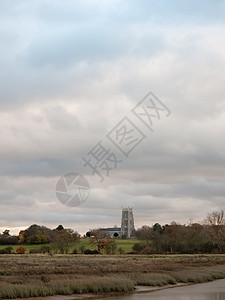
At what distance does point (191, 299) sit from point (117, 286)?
732cm

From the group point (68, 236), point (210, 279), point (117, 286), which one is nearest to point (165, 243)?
point (68, 236)

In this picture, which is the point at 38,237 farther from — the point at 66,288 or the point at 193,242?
the point at 66,288

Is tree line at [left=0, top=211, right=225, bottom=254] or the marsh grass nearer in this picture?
the marsh grass

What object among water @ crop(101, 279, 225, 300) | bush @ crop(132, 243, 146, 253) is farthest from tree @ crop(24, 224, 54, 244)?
water @ crop(101, 279, 225, 300)

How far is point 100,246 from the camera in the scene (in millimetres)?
123125

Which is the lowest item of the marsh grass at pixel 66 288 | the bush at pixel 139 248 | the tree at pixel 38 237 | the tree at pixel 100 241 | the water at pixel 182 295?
the water at pixel 182 295

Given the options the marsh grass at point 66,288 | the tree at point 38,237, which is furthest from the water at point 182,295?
the tree at point 38,237

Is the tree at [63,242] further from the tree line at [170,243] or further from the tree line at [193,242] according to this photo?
the tree line at [193,242]

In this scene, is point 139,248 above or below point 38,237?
below

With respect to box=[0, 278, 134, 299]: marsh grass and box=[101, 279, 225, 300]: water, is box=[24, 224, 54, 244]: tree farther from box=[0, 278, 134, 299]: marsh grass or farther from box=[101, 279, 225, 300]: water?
box=[101, 279, 225, 300]: water

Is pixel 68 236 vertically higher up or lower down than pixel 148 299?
higher up

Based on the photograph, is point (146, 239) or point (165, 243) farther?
point (146, 239)

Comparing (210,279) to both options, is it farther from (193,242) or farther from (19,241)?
(19,241)

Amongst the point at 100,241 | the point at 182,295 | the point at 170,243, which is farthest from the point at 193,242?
the point at 182,295
